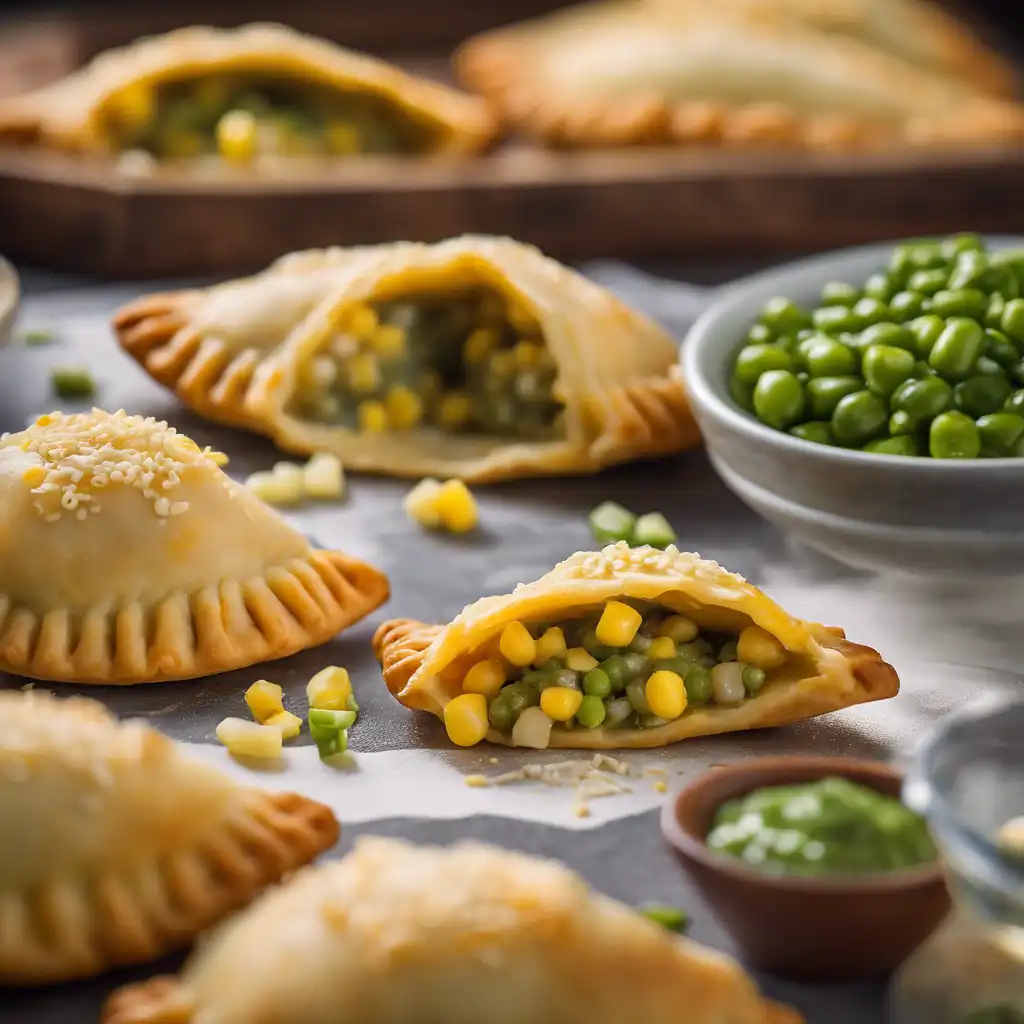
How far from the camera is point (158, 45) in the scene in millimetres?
6043

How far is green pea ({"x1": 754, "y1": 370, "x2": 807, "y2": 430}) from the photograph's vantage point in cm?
353

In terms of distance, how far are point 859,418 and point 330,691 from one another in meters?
1.22

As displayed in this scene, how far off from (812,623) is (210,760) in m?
1.17

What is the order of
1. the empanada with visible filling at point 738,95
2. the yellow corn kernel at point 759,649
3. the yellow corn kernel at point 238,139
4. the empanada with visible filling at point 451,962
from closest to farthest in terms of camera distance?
the empanada with visible filling at point 451,962 → the yellow corn kernel at point 759,649 → the yellow corn kernel at point 238,139 → the empanada with visible filling at point 738,95

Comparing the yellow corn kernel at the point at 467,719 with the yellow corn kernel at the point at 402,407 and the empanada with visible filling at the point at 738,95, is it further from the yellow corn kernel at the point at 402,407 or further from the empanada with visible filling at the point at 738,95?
the empanada with visible filling at the point at 738,95

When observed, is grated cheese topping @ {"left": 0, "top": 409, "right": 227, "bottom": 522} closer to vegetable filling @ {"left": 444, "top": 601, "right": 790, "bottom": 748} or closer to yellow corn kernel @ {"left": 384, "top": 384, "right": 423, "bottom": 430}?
vegetable filling @ {"left": 444, "top": 601, "right": 790, "bottom": 748}

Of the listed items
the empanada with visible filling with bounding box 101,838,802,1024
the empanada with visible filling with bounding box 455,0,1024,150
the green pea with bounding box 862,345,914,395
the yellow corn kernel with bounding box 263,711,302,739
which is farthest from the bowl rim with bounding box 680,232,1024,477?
the empanada with visible filling with bounding box 455,0,1024,150

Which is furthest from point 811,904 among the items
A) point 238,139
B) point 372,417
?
point 238,139

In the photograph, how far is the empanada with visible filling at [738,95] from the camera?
19.6ft

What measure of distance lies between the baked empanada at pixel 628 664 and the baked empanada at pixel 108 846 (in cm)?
55

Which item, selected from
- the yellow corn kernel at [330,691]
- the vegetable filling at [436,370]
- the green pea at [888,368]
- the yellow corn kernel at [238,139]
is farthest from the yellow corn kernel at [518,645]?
the yellow corn kernel at [238,139]

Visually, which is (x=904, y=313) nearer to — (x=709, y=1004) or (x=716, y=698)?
(x=716, y=698)

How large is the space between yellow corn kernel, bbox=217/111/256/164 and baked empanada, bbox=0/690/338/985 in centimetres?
359

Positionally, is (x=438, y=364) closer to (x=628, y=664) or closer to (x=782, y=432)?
(x=782, y=432)
